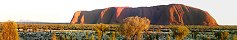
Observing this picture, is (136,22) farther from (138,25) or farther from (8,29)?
(8,29)

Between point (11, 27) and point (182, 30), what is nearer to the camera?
point (11, 27)

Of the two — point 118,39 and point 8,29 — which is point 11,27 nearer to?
point 8,29

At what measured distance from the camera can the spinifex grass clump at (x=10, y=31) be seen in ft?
113

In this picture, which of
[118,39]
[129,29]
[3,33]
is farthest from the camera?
[118,39]

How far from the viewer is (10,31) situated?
3475cm

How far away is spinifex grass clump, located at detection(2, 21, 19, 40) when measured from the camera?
34531 mm

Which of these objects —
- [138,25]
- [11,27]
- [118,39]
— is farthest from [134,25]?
[11,27]

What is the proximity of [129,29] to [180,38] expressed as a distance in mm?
7412

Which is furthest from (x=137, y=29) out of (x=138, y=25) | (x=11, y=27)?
(x=11, y=27)

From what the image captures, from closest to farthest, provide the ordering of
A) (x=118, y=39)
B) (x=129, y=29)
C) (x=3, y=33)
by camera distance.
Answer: (x=3, y=33), (x=129, y=29), (x=118, y=39)

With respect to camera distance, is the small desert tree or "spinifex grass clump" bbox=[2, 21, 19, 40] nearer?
"spinifex grass clump" bbox=[2, 21, 19, 40]

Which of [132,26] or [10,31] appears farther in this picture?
[132,26]

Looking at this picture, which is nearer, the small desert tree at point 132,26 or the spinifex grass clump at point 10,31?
the spinifex grass clump at point 10,31

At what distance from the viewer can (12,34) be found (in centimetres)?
3459
